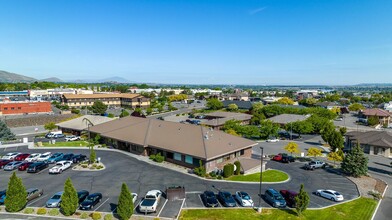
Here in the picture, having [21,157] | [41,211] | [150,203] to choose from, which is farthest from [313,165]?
[21,157]

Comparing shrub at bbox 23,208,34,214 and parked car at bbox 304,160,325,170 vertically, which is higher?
shrub at bbox 23,208,34,214

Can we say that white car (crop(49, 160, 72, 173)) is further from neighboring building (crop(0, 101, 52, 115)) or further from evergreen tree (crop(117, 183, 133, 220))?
neighboring building (crop(0, 101, 52, 115))

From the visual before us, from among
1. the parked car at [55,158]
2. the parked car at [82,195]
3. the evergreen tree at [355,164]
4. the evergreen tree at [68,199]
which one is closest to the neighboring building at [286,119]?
the evergreen tree at [355,164]

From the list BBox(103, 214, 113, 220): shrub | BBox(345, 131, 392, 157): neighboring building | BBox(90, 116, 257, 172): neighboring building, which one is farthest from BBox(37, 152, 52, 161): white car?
BBox(345, 131, 392, 157): neighboring building

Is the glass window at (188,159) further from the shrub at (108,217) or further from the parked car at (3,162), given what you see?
the parked car at (3,162)

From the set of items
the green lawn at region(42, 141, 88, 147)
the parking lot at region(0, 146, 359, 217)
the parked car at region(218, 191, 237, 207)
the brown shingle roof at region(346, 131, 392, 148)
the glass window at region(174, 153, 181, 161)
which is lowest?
the green lawn at region(42, 141, 88, 147)
